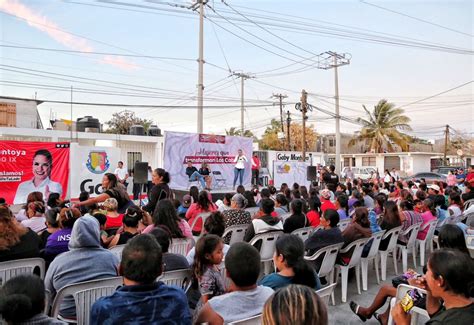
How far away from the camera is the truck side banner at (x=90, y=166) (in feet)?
35.9

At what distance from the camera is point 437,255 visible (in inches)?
83.0

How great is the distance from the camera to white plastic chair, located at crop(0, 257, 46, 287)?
2.98 meters

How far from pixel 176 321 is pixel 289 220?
11.5 ft

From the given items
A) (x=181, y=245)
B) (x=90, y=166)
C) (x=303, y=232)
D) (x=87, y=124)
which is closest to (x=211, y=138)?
(x=90, y=166)

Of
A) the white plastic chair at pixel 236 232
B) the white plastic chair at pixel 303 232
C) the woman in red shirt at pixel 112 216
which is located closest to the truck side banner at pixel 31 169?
the woman in red shirt at pixel 112 216

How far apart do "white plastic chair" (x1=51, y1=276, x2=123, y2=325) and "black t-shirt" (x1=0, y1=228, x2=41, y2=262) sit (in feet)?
3.30

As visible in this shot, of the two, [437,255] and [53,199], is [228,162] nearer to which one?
[53,199]

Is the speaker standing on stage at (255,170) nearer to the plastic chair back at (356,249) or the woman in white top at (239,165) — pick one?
the woman in white top at (239,165)

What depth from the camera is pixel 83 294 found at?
2.54 meters

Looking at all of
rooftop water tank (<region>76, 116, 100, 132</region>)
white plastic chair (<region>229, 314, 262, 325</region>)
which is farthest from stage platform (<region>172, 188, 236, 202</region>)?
rooftop water tank (<region>76, 116, 100, 132</region>)

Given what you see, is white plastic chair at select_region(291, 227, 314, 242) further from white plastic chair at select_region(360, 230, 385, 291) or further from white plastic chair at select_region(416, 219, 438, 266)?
white plastic chair at select_region(416, 219, 438, 266)

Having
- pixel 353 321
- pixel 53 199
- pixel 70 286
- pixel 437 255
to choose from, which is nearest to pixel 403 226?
pixel 353 321

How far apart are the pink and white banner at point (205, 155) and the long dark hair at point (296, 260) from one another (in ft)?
30.9

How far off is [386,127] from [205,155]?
27.5 meters
